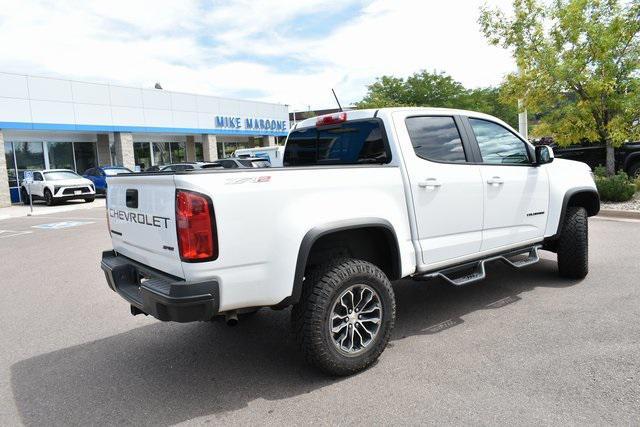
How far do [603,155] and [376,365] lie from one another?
13059 mm

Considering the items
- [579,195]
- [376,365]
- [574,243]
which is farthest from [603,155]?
[376,365]

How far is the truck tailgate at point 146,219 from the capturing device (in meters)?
2.96

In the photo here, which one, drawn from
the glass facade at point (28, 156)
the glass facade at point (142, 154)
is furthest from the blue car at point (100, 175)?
the glass facade at point (142, 154)

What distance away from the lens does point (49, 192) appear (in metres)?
19.7

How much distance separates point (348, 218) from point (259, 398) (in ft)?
4.44

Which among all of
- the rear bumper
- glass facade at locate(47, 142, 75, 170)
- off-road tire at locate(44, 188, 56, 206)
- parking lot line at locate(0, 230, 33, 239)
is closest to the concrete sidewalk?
off-road tire at locate(44, 188, 56, 206)

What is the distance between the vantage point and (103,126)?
24219 mm

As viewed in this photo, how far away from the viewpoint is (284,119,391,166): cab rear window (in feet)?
13.2

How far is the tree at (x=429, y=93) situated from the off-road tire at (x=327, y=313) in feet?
108

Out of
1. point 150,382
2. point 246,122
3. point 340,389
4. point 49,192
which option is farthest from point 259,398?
point 246,122

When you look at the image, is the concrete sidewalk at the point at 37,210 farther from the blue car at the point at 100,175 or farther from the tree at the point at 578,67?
the tree at the point at 578,67

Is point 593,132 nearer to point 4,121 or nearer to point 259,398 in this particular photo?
point 259,398

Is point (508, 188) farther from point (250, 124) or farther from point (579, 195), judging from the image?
point (250, 124)

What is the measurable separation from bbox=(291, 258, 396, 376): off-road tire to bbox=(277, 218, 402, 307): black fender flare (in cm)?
13
